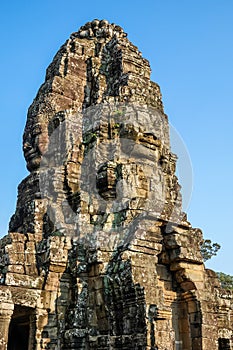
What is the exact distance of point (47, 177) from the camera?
38.3 ft

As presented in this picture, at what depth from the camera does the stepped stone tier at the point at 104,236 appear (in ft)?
29.8

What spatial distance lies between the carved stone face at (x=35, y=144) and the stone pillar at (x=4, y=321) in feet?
15.2

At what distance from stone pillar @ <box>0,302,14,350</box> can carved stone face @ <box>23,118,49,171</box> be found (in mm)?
4636

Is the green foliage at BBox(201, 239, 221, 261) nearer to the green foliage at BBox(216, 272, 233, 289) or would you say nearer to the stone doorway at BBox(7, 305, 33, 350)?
the green foliage at BBox(216, 272, 233, 289)

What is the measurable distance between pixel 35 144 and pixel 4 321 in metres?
5.43

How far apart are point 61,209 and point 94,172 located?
122cm

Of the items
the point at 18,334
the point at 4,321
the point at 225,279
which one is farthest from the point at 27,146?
the point at 225,279

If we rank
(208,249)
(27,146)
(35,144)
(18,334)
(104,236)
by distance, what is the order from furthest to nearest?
(208,249), (27,146), (35,144), (18,334), (104,236)

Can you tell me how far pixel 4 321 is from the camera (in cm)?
838

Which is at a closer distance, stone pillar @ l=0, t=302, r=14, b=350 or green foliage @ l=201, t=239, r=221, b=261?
stone pillar @ l=0, t=302, r=14, b=350

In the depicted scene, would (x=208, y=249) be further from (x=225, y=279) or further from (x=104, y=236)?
(x=104, y=236)

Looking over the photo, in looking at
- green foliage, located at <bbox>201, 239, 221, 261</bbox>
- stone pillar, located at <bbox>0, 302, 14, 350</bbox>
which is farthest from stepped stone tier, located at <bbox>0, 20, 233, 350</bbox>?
green foliage, located at <bbox>201, 239, 221, 261</bbox>

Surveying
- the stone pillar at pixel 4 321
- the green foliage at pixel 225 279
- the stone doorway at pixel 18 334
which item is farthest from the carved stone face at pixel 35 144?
the green foliage at pixel 225 279

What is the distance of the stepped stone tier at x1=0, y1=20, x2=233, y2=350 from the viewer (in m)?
9.08
